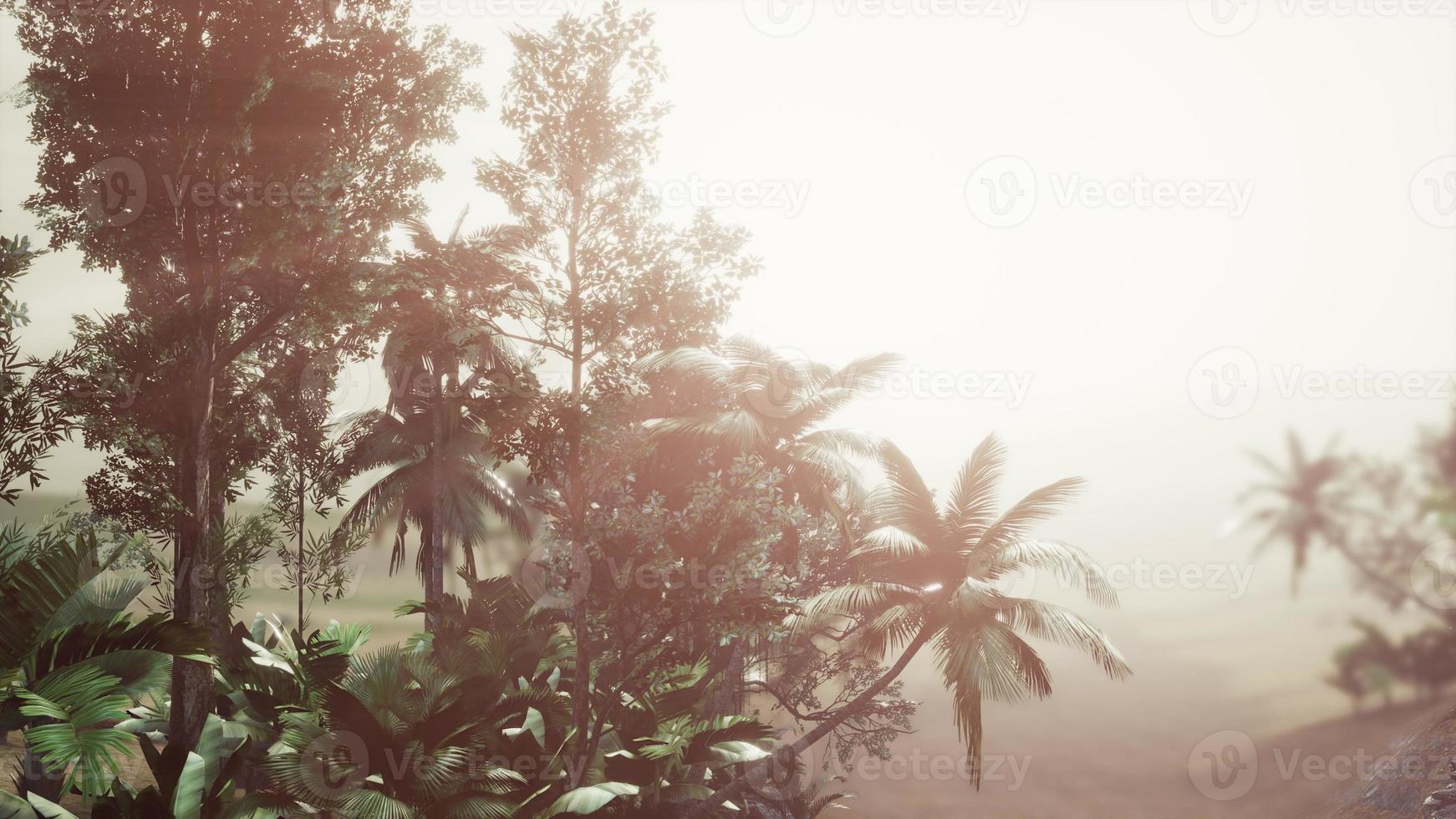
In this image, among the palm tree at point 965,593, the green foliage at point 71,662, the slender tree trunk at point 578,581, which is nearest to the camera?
the green foliage at point 71,662

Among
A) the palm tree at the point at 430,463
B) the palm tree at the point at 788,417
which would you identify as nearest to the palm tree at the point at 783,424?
the palm tree at the point at 788,417

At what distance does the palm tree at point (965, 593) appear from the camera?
43.1ft

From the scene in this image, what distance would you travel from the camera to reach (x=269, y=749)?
10164 millimetres

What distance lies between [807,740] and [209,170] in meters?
14.6

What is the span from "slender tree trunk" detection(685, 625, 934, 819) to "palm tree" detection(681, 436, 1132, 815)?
0.09ft

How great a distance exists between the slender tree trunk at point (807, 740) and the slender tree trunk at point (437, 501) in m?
11.3

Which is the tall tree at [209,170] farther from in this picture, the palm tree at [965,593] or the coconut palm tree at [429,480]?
the palm tree at [965,593]

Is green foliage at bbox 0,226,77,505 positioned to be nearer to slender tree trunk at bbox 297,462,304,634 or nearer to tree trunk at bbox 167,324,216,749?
tree trunk at bbox 167,324,216,749

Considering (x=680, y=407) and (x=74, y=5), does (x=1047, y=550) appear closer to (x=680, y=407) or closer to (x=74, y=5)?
(x=680, y=407)

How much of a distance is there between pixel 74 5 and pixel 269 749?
501 inches

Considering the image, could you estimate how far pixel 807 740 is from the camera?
592 inches

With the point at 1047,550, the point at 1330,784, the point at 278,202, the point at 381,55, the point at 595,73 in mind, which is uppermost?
the point at 381,55

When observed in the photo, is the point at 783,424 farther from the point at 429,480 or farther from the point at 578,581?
the point at 429,480

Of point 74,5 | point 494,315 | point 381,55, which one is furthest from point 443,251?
point 74,5
